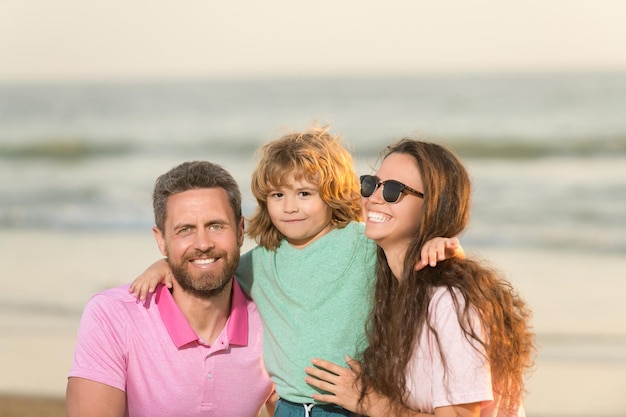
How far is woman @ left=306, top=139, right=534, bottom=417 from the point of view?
3.36 metres

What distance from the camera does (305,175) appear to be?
4.29m

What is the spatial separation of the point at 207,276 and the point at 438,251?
3.52 ft

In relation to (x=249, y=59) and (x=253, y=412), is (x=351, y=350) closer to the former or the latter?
(x=253, y=412)

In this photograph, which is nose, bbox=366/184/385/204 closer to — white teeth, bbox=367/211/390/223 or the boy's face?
white teeth, bbox=367/211/390/223

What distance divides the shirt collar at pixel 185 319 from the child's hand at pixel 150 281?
44mm

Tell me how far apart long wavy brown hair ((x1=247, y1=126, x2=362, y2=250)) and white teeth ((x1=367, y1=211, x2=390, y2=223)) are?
1.96ft

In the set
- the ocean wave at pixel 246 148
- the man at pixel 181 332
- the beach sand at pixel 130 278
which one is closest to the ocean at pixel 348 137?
the ocean wave at pixel 246 148

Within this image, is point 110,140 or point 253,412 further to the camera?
point 110,140

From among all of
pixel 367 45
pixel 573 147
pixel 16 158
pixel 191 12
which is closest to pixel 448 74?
pixel 367 45

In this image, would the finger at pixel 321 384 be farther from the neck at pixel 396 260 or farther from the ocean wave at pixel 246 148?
the ocean wave at pixel 246 148

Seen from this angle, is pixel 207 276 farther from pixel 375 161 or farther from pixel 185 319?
pixel 375 161

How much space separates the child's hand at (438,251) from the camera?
3443mm

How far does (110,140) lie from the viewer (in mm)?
18781

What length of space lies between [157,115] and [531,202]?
8891mm
